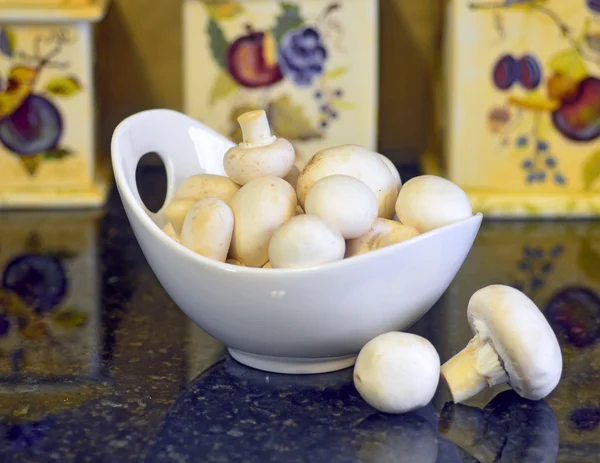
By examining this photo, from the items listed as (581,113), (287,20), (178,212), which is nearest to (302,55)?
(287,20)

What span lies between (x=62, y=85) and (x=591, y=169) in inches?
26.8

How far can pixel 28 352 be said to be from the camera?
0.81 meters

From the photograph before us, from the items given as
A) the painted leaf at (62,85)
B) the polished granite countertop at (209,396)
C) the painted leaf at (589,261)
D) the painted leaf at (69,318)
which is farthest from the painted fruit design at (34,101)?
the painted leaf at (589,261)

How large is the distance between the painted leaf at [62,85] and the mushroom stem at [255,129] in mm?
567

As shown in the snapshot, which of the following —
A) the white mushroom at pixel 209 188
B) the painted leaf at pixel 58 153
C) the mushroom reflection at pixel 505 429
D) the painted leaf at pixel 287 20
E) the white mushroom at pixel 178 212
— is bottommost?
the mushroom reflection at pixel 505 429

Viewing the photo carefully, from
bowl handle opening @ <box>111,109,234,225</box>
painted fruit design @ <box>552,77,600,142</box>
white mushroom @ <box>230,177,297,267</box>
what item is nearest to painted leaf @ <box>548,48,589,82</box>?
painted fruit design @ <box>552,77,600,142</box>

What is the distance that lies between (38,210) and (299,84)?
0.37 m

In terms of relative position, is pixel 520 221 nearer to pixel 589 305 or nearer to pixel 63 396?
pixel 589 305

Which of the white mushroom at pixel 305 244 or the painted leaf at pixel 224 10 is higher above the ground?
the painted leaf at pixel 224 10

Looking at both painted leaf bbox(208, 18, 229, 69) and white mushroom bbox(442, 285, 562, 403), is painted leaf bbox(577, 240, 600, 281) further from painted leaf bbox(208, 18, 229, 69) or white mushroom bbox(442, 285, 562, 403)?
painted leaf bbox(208, 18, 229, 69)

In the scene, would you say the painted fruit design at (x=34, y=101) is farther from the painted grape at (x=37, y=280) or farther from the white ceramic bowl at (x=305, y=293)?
the white ceramic bowl at (x=305, y=293)

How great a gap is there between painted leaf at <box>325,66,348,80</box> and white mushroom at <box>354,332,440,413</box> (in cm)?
67

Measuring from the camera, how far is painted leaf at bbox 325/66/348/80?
4.20 ft

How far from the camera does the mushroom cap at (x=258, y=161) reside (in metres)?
0.74
